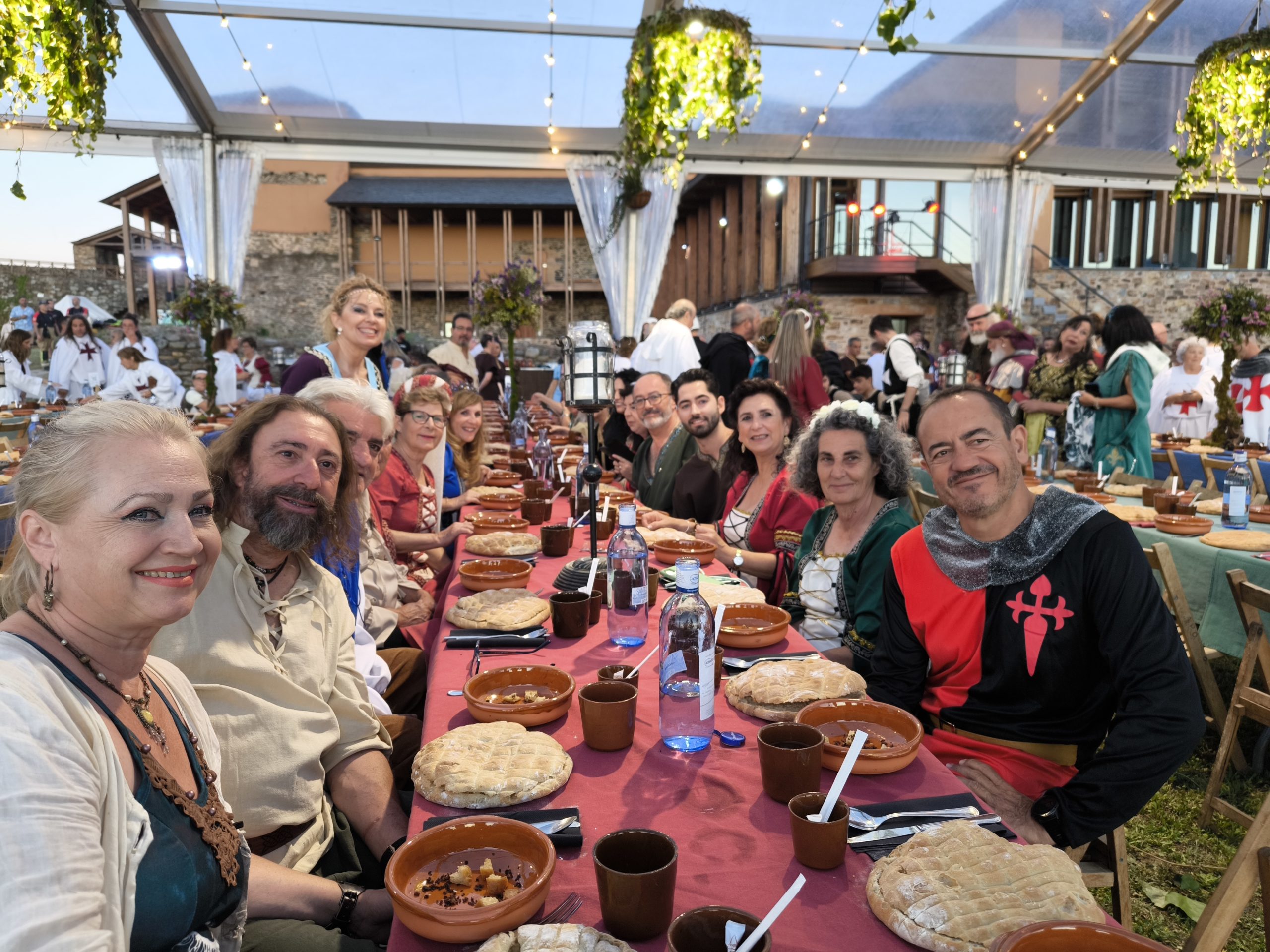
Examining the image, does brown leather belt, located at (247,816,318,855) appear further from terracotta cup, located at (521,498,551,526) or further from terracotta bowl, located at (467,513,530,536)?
terracotta cup, located at (521,498,551,526)

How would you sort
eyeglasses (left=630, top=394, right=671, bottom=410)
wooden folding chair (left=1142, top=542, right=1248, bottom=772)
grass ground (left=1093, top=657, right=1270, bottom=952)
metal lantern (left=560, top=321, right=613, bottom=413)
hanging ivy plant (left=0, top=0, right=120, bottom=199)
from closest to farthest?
grass ground (left=1093, top=657, right=1270, bottom=952), wooden folding chair (left=1142, top=542, right=1248, bottom=772), metal lantern (left=560, top=321, right=613, bottom=413), hanging ivy plant (left=0, top=0, right=120, bottom=199), eyeglasses (left=630, top=394, right=671, bottom=410)

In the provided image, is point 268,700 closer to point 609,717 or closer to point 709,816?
point 609,717

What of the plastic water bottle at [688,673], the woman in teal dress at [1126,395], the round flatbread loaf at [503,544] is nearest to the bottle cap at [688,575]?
the plastic water bottle at [688,673]

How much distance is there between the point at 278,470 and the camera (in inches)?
79.4

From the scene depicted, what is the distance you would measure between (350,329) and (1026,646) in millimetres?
3435

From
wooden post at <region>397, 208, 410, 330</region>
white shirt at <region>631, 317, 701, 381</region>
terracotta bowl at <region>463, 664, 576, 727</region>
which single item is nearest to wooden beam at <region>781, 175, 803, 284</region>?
wooden post at <region>397, 208, 410, 330</region>

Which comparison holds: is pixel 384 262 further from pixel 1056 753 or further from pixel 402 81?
pixel 1056 753

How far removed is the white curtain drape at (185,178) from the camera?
9.31 meters

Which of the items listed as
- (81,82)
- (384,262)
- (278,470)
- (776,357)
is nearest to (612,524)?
(278,470)

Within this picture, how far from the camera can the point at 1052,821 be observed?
165 centimetres

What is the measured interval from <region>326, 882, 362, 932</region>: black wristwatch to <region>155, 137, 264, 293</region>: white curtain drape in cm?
963

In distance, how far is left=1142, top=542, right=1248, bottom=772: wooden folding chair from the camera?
292 centimetres

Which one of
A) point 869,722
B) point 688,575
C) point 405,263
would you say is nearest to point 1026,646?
point 869,722

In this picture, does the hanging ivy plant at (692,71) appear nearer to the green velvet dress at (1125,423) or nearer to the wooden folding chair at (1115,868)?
the green velvet dress at (1125,423)
